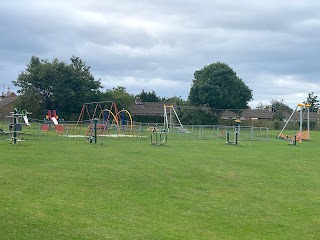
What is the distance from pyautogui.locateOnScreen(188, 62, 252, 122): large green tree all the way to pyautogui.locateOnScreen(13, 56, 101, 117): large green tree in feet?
72.7

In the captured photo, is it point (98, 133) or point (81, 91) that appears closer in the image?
point (98, 133)

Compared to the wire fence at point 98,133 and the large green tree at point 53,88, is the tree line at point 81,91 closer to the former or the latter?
the large green tree at point 53,88

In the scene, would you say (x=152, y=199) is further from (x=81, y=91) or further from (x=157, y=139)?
(x=81, y=91)

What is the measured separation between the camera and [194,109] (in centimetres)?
8331

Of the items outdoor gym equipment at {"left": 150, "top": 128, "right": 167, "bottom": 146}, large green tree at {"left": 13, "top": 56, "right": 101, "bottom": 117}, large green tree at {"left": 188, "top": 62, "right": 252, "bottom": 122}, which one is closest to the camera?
outdoor gym equipment at {"left": 150, "top": 128, "right": 167, "bottom": 146}

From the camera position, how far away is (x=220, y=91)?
282 feet

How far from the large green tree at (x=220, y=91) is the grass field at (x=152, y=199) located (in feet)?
213

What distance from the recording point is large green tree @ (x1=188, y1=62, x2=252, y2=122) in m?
86.2

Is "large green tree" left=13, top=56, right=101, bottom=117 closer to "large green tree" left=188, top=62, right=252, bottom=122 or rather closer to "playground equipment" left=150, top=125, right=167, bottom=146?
"large green tree" left=188, top=62, right=252, bottom=122

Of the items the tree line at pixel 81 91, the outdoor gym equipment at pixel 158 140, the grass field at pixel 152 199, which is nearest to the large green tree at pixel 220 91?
the tree line at pixel 81 91

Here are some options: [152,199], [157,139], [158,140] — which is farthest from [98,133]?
[152,199]

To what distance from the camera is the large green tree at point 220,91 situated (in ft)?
283

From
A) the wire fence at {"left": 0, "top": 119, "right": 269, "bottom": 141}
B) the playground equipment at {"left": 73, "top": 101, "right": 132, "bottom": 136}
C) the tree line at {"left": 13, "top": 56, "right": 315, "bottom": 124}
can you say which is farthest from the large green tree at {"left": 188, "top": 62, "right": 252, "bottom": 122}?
the wire fence at {"left": 0, "top": 119, "right": 269, "bottom": 141}

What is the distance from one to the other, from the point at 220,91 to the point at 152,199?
7396 centimetres
